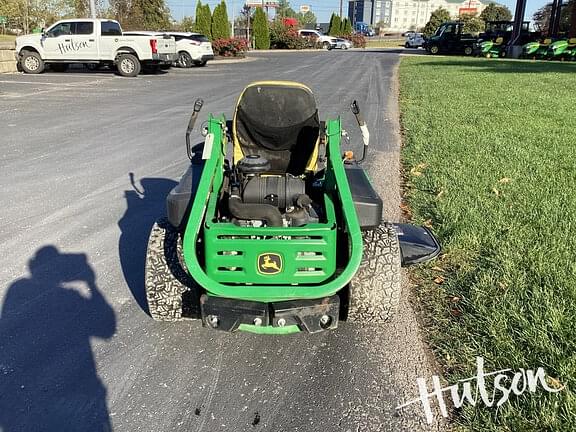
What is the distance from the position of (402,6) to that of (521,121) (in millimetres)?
169507

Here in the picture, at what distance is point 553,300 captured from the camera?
142 inches

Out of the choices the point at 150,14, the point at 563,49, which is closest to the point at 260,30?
the point at 150,14

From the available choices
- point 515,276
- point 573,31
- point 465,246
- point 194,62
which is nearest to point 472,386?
point 515,276

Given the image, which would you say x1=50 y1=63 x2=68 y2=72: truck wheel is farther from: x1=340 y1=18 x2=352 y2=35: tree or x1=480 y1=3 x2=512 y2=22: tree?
x1=480 y1=3 x2=512 y2=22: tree

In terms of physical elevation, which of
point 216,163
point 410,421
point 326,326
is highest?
point 216,163

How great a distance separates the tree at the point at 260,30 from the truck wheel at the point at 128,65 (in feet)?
98.7

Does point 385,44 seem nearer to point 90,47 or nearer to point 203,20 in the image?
point 203,20

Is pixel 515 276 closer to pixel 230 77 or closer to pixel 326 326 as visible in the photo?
pixel 326 326

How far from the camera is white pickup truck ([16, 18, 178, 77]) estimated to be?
65.1ft

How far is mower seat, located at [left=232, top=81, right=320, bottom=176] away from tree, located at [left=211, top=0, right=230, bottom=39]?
3861 cm

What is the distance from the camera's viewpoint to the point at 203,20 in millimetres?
40500

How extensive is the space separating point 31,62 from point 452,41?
93.5 ft

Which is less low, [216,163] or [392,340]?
[216,163]

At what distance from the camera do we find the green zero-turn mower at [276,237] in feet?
9.87
